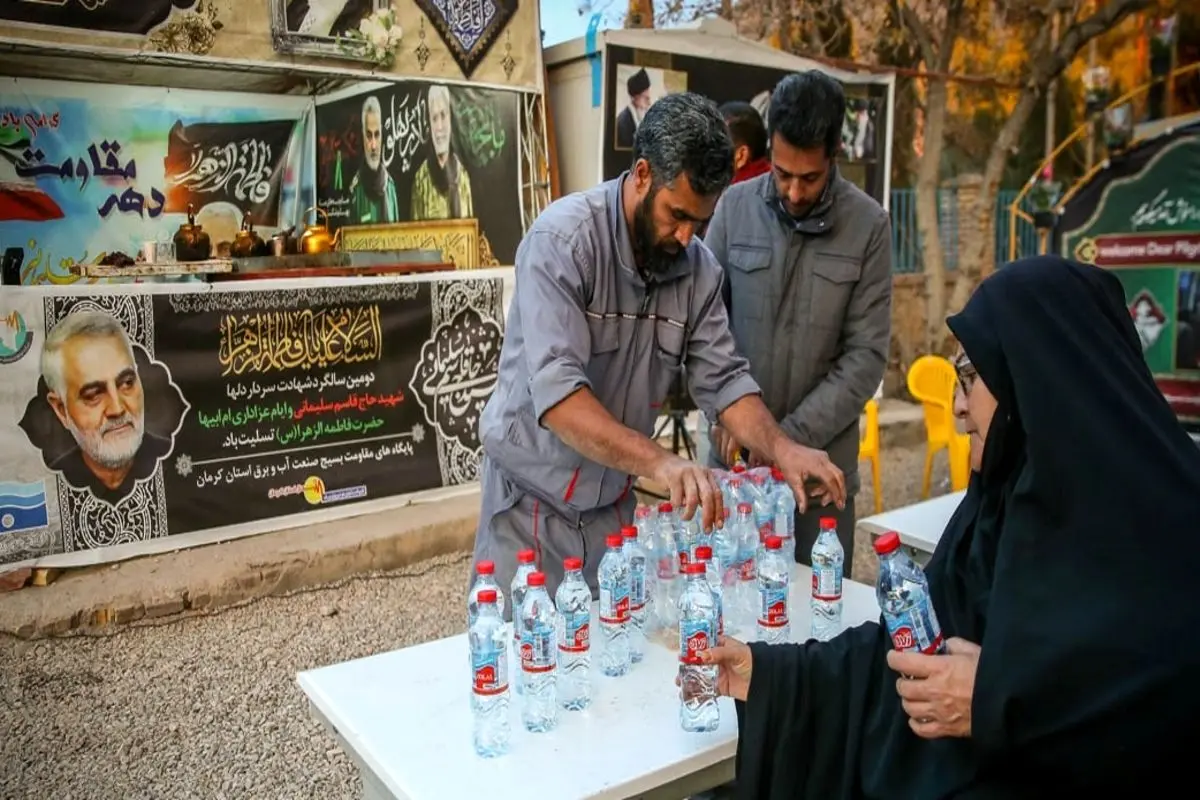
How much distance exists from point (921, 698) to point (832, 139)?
184 cm

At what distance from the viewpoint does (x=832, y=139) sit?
2965 millimetres

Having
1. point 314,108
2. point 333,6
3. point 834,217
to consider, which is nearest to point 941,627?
point 834,217

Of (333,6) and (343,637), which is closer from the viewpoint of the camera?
(343,637)

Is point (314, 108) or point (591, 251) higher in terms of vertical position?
point (314, 108)

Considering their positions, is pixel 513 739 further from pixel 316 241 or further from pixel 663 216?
pixel 316 241

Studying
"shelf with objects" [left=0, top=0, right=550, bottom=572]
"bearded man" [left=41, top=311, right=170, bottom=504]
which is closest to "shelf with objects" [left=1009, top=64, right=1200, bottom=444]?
"shelf with objects" [left=0, top=0, right=550, bottom=572]

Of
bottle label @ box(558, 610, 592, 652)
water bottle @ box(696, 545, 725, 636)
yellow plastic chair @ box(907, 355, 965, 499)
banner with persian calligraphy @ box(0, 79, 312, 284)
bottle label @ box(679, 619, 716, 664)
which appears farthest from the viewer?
yellow plastic chair @ box(907, 355, 965, 499)

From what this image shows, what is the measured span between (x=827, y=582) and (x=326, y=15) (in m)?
4.23

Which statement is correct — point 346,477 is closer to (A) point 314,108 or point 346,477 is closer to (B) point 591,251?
(A) point 314,108

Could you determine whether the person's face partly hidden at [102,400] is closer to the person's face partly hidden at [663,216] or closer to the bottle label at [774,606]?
the person's face partly hidden at [663,216]

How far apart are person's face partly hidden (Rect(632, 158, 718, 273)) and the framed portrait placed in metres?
3.30

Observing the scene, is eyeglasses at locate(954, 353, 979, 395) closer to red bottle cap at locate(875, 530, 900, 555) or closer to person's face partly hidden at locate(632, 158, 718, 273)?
red bottle cap at locate(875, 530, 900, 555)

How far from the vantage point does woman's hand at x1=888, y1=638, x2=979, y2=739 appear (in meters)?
1.69

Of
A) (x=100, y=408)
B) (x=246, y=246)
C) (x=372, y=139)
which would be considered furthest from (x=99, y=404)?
(x=372, y=139)
